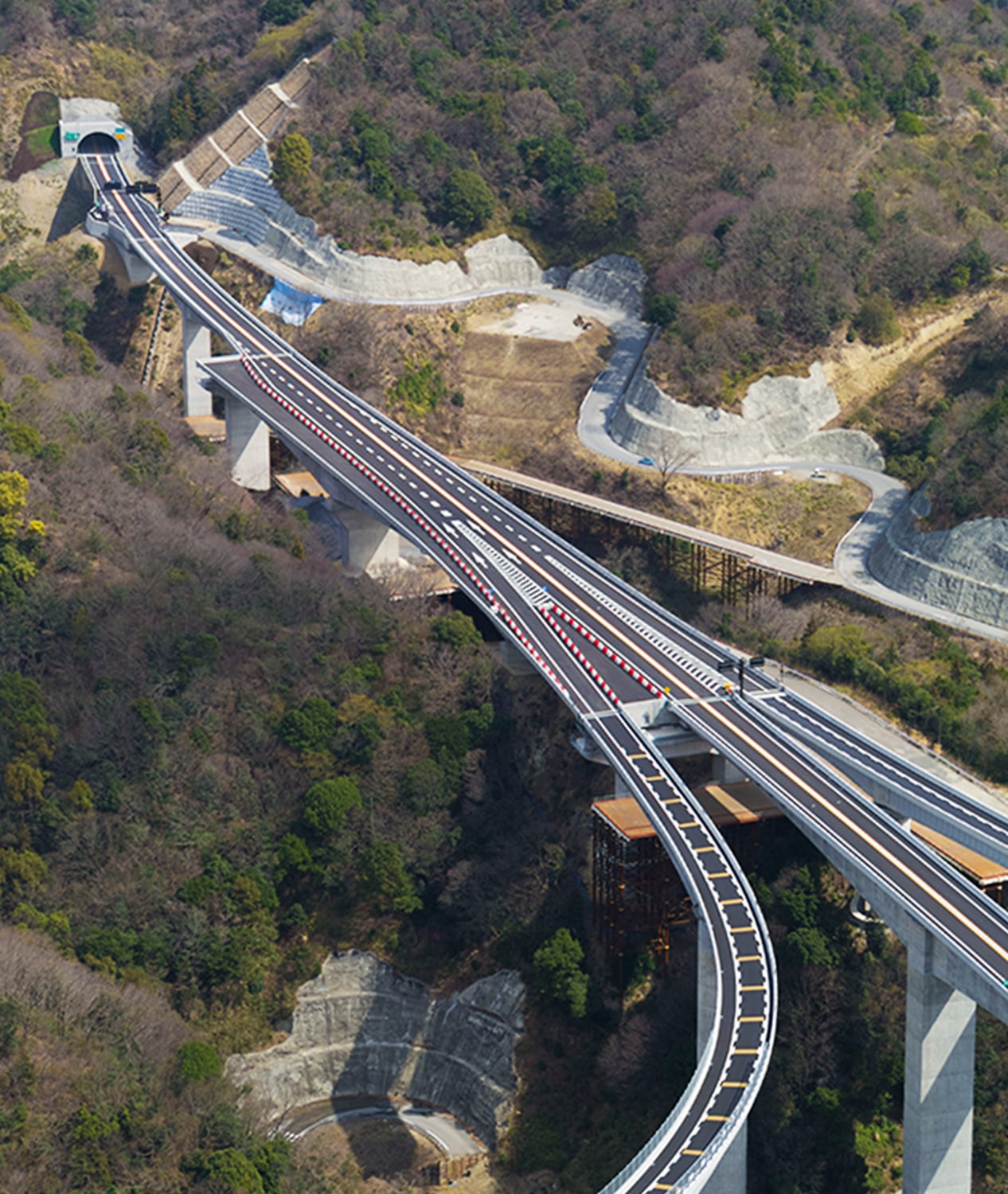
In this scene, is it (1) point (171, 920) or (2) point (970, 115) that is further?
(2) point (970, 115)

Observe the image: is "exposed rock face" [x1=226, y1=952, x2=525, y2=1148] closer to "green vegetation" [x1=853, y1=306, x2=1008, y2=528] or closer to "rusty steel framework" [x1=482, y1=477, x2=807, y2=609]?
"rusty steel framework" [x1=482, y1=477, x2=807, y2=609]

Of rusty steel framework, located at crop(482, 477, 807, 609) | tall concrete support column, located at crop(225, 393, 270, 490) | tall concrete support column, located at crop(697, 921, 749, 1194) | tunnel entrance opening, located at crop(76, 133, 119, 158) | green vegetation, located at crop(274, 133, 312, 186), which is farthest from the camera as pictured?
tunnel entrance opening, located at crop(76, 133, 119, 158)

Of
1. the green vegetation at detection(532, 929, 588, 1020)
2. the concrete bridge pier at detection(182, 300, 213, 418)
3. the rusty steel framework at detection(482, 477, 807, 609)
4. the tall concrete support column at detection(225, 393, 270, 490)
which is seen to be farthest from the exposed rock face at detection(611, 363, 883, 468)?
the green vegetation at detection(532, 929, 588, 1020)

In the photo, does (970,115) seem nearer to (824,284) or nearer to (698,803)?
(824,284)

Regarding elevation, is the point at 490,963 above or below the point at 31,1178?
above

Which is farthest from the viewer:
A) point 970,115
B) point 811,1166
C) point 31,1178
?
point 970,115

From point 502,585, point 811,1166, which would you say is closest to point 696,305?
point 502,585

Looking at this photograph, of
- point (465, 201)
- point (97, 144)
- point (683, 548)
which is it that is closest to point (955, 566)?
point (683, 548)
